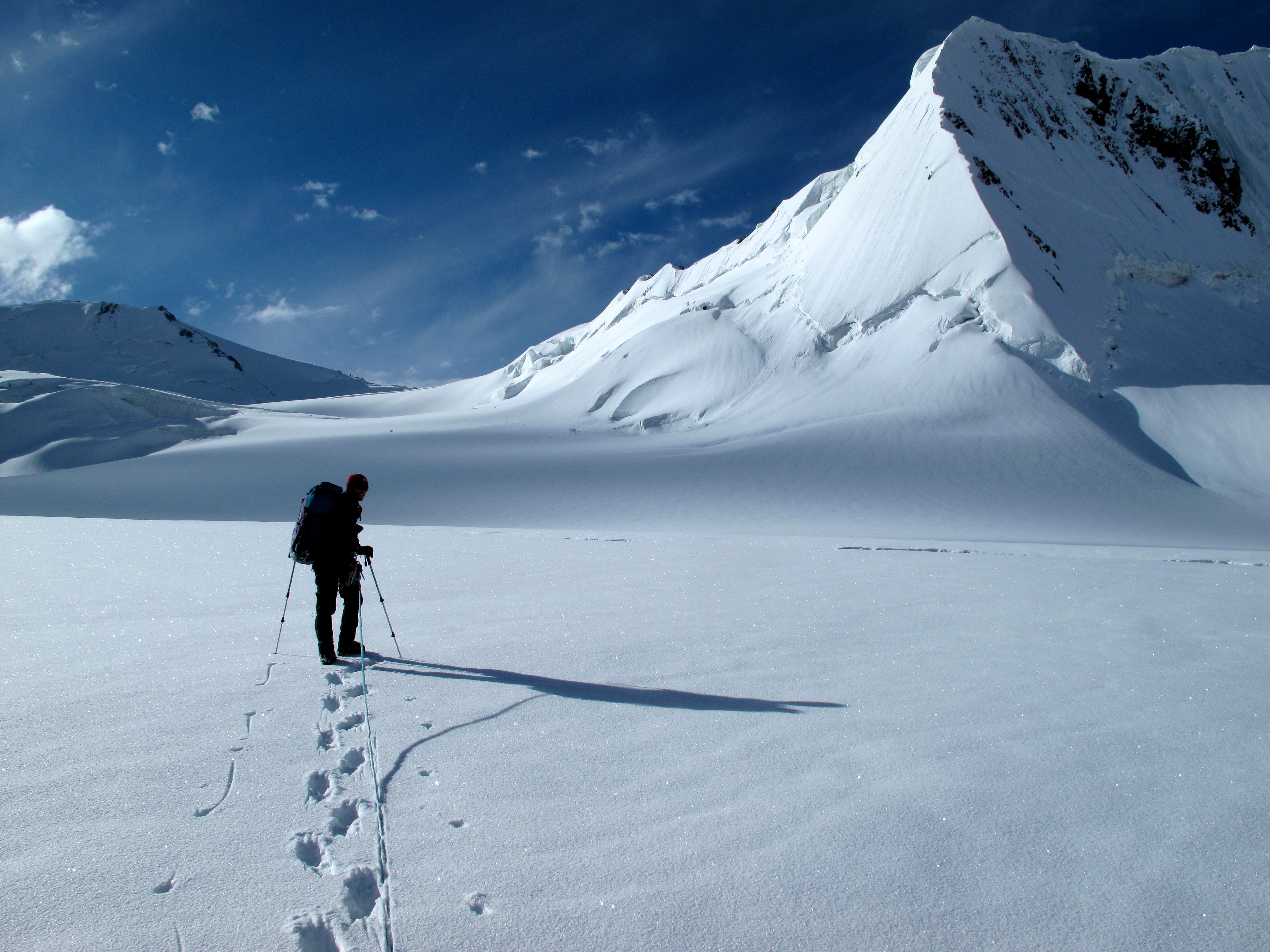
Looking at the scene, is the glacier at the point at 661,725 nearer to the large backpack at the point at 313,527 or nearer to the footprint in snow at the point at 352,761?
the footprint in snow at the point at 352,761

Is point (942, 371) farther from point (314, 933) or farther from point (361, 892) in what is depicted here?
point (314, 933)

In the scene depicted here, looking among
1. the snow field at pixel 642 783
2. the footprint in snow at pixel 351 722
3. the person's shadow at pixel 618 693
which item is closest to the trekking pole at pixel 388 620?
the snow field at pixel 642 783

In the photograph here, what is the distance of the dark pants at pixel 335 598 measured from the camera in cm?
455

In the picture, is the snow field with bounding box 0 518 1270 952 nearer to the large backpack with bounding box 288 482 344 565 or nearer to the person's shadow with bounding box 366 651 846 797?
the person's shadow with bounding box 366 651 846 797

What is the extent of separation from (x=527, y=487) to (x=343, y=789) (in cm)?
2021

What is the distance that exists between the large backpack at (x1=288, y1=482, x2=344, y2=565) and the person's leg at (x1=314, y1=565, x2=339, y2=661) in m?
0.14

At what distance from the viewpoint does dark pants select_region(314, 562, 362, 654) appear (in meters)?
4.55

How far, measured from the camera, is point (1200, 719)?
3477mm

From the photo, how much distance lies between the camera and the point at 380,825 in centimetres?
242

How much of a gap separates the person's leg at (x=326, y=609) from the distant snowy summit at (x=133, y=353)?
310ft

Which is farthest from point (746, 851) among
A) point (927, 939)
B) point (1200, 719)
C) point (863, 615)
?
point (863, 615)

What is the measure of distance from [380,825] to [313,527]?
288 centimetres

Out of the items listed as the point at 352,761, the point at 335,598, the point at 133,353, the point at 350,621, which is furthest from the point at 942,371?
the point at 133,353

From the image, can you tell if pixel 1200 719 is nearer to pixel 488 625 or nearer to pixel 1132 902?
pixel 1132 902
